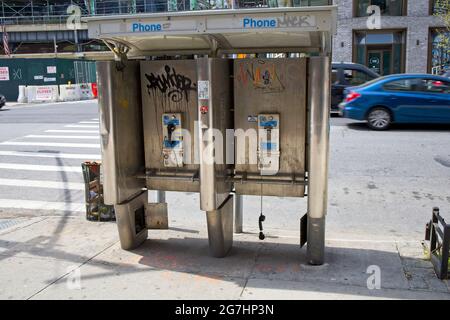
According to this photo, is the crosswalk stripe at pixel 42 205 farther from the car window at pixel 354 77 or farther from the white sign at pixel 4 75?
the white sign at pixel 4 75

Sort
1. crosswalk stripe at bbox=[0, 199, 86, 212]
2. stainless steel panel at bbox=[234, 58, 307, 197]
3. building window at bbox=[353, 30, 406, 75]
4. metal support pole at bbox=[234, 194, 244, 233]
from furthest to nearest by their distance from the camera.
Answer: building window at bbox=[353, 30, 406, 75], crosswalk stripe at bbox=[0, 199, 86, 212], metal support pole at bbox=[234, 194, 244, 233], stainless steel panel at bbox=[234, 58, 307, 197]

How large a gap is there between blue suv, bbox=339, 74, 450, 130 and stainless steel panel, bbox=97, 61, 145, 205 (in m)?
9.18

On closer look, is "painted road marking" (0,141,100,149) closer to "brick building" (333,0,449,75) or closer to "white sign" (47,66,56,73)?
"brick building" (333,0,449,75)

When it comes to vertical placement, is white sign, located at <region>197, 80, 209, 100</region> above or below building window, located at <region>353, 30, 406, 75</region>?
below

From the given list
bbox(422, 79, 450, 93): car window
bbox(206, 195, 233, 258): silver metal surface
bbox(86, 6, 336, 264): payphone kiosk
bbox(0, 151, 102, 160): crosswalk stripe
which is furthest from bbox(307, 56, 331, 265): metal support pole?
bbox(422, 79, 450, 93): car window

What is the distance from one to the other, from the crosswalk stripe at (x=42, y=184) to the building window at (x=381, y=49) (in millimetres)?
→ 21777

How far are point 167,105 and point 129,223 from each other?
1.32 meters

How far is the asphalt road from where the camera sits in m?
6.51

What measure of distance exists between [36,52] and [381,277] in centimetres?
6353

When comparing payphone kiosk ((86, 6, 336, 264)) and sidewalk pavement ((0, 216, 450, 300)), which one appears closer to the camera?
sidewalk pavement ((0, 216, 450, 300))

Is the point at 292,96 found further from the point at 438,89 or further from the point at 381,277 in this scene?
the point at 438,89

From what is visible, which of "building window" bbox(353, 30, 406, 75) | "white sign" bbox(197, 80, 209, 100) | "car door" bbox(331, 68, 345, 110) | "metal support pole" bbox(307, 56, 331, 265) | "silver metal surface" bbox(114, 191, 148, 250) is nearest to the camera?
"metal support pole" bbox(307, 56, 331, 265)

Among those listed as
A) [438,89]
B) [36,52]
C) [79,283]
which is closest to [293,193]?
[79,283]

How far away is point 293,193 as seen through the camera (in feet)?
16.9
